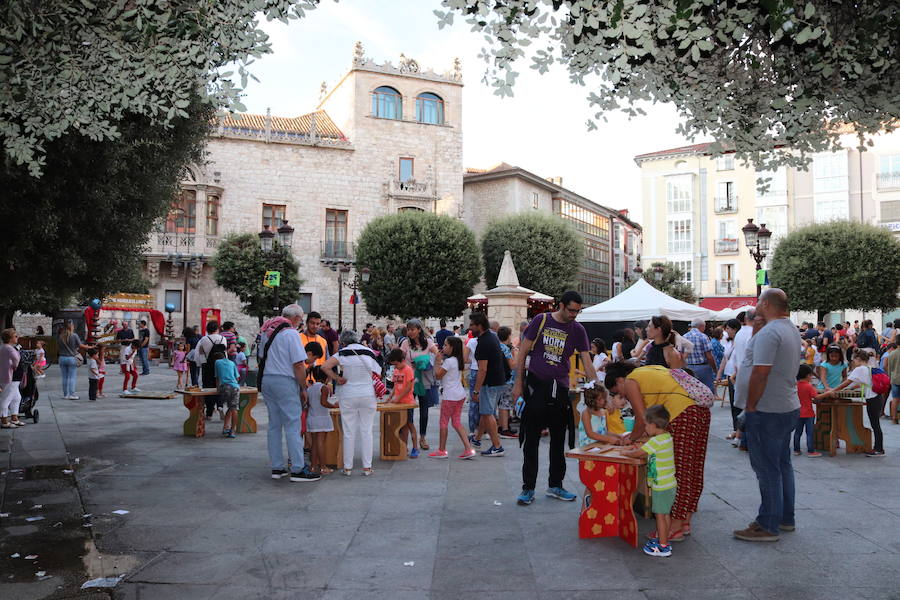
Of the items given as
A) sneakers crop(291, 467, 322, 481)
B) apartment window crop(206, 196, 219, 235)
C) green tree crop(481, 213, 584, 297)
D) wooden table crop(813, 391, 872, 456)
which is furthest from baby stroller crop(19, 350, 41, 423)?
green tree crop(481, 213, 584, 297)

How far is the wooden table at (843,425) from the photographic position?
8586mm

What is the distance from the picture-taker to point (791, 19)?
392cm

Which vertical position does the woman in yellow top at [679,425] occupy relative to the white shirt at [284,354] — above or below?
below

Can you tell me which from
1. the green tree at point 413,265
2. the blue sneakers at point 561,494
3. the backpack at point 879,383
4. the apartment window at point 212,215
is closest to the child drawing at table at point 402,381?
the blue sneakers at point 561,494

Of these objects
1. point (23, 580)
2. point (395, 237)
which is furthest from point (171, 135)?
point (395, 237)

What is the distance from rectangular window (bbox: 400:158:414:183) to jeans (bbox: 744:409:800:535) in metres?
37.6

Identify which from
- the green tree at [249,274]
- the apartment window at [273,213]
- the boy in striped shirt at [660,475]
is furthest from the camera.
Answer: the apartment window at [273,213]

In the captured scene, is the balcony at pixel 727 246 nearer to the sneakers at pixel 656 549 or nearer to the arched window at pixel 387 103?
the arched window at pixel 387 103

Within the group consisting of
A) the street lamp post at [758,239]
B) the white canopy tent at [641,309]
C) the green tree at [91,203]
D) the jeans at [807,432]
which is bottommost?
the jeans at [807,432]

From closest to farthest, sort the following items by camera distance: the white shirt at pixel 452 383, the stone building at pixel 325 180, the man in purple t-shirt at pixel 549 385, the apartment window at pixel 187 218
Result: the man in purple t-shirt at pixel 549 385 → the white shirt at pixel 452 383 → the apartment window at pixel 187 218 → the stone building at pixel 325 180

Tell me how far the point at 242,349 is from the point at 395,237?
2099 centimetres

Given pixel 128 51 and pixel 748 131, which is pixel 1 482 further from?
pixel 748 131

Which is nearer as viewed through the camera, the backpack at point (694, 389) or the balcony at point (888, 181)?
the backpack at point (694, 389)

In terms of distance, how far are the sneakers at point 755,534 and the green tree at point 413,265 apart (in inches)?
1234
